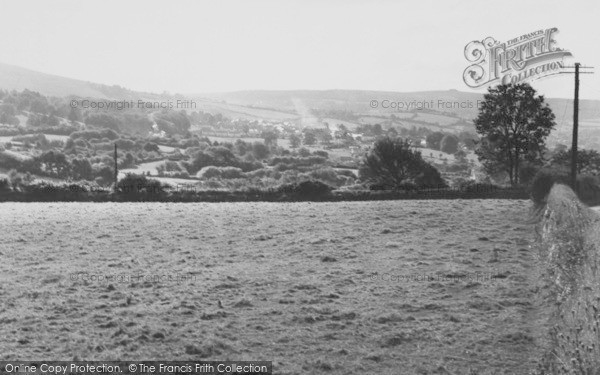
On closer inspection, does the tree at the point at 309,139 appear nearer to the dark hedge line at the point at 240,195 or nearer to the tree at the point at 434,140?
the tree at the point at 434,140

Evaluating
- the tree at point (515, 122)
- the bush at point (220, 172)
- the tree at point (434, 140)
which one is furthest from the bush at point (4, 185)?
the tree at point (434, 140)

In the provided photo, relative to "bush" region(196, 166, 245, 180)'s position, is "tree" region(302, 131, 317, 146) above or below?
above

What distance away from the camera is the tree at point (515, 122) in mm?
48812

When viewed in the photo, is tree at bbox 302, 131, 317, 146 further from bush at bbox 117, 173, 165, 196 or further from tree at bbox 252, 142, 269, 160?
bush at bbox 117, 173, 165, 196

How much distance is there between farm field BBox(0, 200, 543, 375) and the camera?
12.5 m

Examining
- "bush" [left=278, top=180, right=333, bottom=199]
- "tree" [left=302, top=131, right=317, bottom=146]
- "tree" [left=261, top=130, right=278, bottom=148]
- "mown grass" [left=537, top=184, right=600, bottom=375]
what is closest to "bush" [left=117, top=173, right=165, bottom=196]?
"bush" [left=278, top=180, right=333, bottom=199]

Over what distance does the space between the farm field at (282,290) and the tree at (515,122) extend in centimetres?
2239

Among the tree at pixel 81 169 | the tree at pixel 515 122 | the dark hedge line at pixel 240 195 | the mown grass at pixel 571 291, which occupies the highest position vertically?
the tree at pixel 515 122

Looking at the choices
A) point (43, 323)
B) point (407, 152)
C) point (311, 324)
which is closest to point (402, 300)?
point (311, 324)

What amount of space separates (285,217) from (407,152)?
3588cm

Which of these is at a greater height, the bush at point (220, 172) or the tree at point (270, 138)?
the tree at point (270, 138)

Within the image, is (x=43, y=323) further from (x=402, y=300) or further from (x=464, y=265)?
(x=464, y=265)

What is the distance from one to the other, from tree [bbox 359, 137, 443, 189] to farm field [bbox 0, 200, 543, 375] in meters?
32.4

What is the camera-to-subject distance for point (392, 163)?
206 ft
